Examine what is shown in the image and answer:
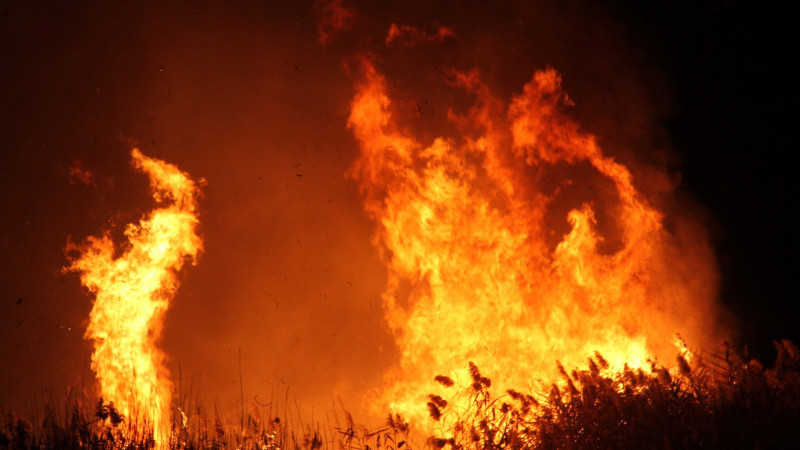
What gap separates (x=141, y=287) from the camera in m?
8.16

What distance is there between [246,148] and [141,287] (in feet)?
7.81

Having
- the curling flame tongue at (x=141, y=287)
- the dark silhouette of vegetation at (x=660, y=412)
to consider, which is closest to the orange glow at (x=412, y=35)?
the curling flame tongue at (x=141, y=287)

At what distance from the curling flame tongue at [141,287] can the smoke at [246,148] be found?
0.22m

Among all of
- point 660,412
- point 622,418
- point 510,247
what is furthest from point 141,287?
point 660,412

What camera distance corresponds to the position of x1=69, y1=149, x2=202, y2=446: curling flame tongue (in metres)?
7.82

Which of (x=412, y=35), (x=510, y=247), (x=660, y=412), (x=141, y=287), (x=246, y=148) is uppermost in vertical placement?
(x=412, y=35)

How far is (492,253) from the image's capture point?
326 inches

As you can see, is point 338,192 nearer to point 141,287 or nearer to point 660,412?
point 141,287

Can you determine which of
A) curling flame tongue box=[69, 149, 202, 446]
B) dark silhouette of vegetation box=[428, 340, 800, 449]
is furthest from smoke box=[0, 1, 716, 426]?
dark silhouette of vegetation box=[428, 340, 800, 449]

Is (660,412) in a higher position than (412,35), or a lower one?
lower

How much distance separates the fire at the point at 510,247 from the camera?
8.11 meters

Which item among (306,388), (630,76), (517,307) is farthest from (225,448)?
(630,76)

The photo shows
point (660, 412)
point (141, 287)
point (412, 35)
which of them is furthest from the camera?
point (412, 35)

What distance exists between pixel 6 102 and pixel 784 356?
954 centimetres
